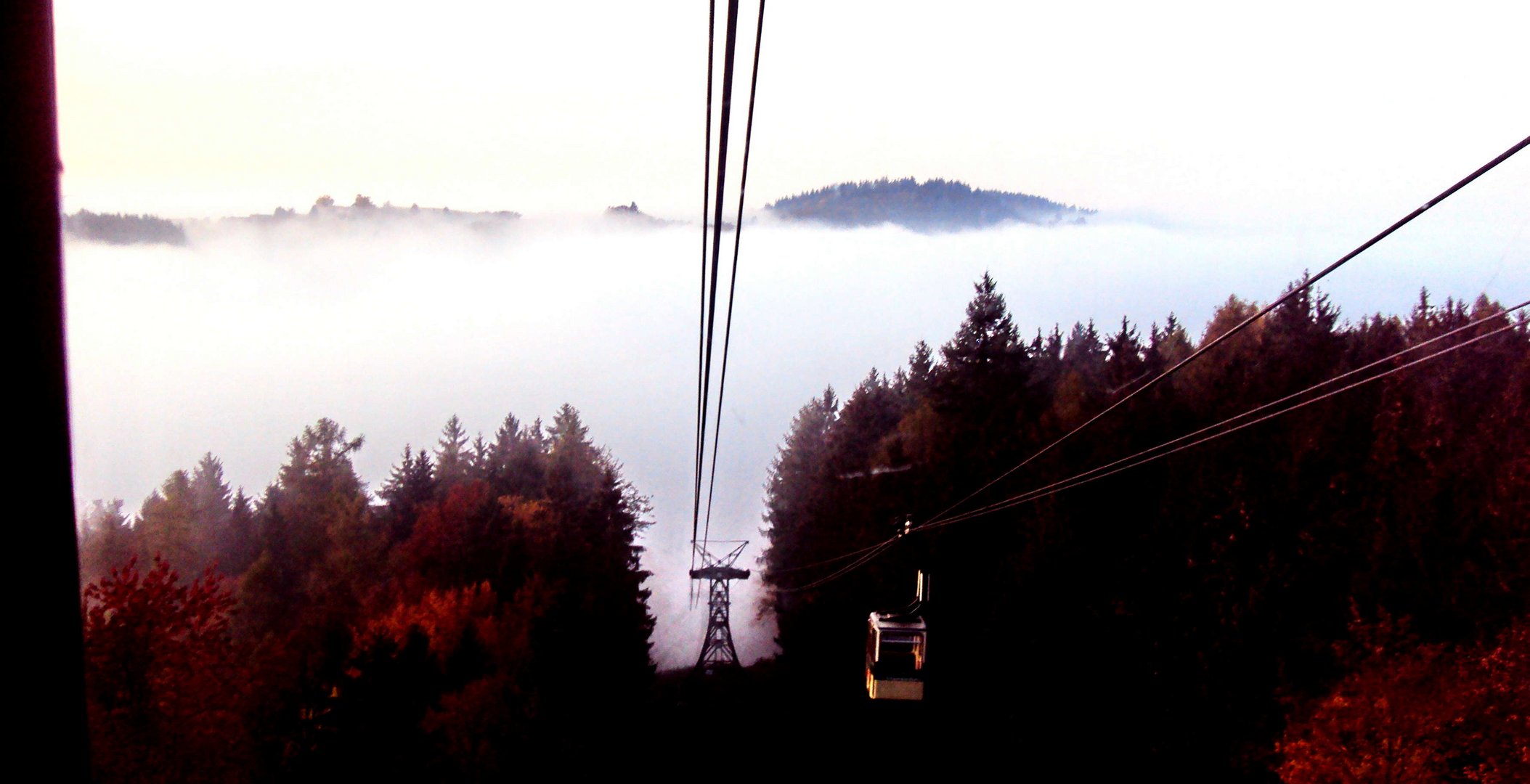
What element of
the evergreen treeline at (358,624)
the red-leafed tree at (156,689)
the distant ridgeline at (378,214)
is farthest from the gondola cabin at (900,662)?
the distant ridgeline at (378,214)

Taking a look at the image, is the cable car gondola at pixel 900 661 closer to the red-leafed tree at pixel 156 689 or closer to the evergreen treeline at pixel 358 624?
the evergreen treeline at pixel 358 624

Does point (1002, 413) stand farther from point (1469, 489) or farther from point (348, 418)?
point (348, 418)

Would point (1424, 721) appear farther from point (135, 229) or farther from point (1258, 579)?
point (135, 229)

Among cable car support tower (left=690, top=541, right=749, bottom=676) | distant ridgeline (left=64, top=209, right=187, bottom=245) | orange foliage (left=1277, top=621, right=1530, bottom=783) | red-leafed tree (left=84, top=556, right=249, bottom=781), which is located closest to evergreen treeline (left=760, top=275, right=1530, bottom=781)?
orange foliage (left=1277, top=621, right=1530, bottom=783)

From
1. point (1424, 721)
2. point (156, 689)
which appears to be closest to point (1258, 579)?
point (1424, 721)

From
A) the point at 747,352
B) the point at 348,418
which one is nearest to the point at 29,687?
the point at 348,418

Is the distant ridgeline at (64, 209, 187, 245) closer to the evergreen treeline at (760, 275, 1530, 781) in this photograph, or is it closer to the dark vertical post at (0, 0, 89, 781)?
the dark vertical post at (0, 0, 89, 781)

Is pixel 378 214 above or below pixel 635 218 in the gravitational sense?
above
